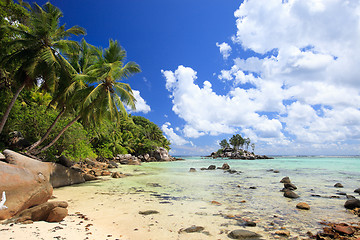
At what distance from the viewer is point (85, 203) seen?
24.9ft

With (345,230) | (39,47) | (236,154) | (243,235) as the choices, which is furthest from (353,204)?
(236,154)

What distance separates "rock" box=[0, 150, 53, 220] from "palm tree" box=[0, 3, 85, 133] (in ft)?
26.4

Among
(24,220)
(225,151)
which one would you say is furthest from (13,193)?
(225,151)

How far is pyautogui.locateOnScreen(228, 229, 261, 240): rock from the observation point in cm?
A: 461

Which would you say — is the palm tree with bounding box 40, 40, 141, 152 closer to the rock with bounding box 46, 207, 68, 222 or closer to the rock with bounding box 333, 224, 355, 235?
the rock with bounding box 46, 207, 68, 222

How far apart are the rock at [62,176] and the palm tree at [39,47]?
496 centimetres

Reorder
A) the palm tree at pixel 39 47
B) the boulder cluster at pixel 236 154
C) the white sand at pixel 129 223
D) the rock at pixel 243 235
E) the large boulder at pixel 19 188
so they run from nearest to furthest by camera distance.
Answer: the white sand at pixel 129 223
the rock at pixel 243 235
the large boulder at pixel 19 188
the palm tree at pixel 39 47
the boulder cluster at pixel 236 154

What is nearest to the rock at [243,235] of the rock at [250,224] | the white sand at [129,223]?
the white sand at [129,223]

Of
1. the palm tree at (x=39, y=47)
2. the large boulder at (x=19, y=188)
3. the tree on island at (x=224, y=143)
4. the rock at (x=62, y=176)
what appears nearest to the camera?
the large boulder at (x=19, y=188)

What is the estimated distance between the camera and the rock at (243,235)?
4.61 meters

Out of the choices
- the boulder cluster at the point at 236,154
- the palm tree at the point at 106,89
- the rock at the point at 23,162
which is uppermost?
the palm tree at the point at 106,89

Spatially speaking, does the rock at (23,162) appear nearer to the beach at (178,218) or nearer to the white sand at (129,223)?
the beach at (178,218)

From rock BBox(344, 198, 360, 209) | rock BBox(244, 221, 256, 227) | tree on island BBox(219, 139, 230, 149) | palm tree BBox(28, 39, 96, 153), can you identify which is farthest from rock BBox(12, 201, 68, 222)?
tree on island BBox(219, 139, 230, 149)

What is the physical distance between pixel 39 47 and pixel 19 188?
34.4 ft
